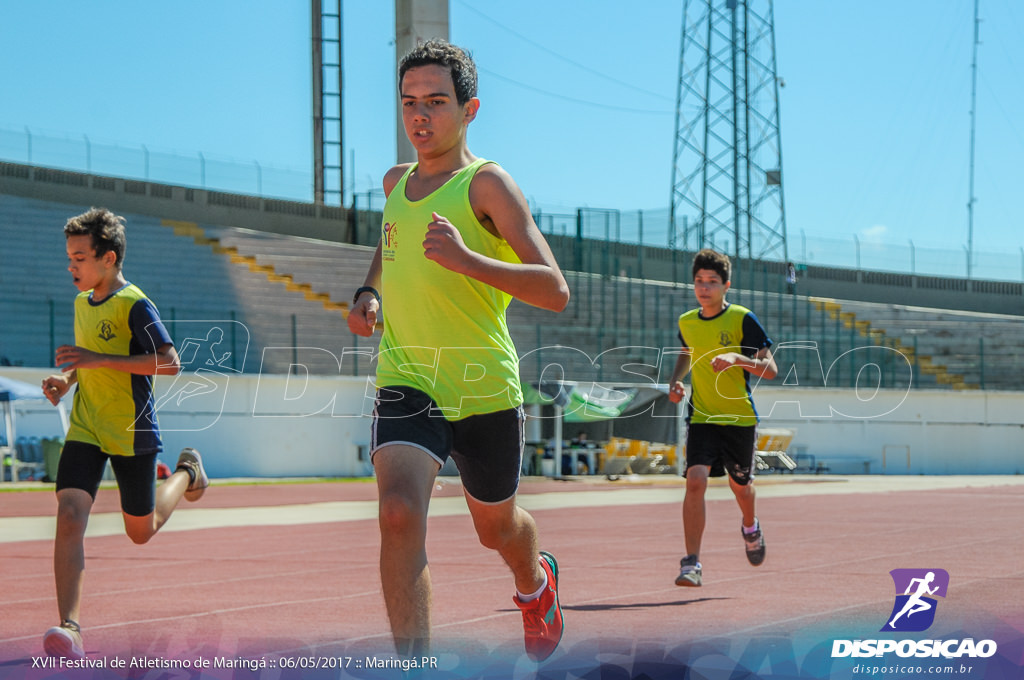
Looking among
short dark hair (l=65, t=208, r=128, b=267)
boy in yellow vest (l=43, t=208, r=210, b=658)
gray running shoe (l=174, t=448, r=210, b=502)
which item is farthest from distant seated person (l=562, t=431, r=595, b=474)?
short dark hair (l=65, t=208, r=128, b=267)

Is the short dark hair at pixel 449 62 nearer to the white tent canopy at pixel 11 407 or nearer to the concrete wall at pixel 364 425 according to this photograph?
the concrete wall at pixel 364 425

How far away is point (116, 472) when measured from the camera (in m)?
6.64

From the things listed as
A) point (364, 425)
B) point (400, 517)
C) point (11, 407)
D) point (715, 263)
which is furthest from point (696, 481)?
point (364, 425)

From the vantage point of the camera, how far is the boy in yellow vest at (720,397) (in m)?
8.71

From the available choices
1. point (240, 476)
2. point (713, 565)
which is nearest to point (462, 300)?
point (713, 565)

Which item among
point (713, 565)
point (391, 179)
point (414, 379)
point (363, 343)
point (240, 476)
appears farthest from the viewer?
point (363, 343)

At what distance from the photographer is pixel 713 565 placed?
33.0 feet

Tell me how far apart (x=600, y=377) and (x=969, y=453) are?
35.8 feet

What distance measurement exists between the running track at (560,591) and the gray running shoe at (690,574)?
10cm

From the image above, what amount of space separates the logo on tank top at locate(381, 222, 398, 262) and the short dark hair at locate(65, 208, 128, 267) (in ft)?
6.62

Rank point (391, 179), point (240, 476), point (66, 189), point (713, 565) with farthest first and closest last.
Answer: point (66, 189) → point (240, 476) → point (713, 565) → point (391, 179)

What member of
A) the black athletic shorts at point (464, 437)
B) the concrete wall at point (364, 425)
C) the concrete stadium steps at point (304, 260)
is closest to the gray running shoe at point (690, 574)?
the black athletic shorts at point (464, 437)

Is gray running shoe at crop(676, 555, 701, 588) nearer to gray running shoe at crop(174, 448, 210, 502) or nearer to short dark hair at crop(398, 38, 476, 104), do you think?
gray running shoe at crop(174, 448, 210, 502)

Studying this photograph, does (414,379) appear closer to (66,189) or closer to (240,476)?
(240,476)
